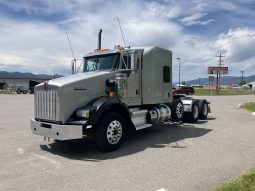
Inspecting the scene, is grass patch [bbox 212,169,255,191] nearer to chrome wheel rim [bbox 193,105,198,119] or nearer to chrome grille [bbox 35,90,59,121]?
chrome grille [bbox 35,90,59,121]

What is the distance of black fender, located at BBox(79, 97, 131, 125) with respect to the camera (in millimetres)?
7660

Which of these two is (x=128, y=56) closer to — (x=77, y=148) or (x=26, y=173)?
(x=77, y=148)

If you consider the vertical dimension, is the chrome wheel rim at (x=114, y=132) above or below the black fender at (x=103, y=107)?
below

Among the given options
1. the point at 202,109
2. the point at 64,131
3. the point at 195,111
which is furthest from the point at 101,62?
the point at 202,109

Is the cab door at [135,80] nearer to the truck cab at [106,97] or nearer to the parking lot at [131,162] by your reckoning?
the truck cab at [106,97]

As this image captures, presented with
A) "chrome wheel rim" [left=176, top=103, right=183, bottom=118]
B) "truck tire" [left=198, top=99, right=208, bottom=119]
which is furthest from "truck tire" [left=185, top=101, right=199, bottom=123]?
"chrome wheel rim" [left=176, top=103, right=183, bottom=118]

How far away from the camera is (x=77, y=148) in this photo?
8711 mm

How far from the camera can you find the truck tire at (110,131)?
25.8 feet

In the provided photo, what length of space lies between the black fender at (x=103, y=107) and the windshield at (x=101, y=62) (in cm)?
135

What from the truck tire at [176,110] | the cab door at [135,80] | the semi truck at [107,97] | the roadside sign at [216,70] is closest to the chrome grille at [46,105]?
the semi truck at [107,97]

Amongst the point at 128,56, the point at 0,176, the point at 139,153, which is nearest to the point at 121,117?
the point at 139,153

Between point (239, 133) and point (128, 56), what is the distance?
5.07 meters

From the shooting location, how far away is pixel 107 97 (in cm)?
850

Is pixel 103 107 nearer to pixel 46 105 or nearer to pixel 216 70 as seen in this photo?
pixel 46 105
